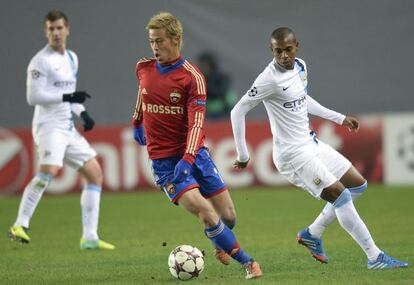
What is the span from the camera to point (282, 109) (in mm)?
9031

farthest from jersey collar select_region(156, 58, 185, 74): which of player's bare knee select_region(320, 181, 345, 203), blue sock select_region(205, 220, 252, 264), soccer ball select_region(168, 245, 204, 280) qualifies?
player's bare knee select_region(320, 181, 345, 203)

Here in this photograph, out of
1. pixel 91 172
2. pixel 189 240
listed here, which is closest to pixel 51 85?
pixel 91 172

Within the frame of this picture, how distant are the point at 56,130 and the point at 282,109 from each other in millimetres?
3358

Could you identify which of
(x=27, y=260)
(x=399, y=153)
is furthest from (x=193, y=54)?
(x=27, y=260)

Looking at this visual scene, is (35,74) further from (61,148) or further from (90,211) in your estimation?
(90,211)

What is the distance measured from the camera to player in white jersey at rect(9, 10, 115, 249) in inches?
441

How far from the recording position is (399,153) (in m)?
16.8

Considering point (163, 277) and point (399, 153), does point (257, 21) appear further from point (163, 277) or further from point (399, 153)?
point (163, 277)

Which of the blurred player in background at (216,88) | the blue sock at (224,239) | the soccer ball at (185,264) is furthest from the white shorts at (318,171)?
the blurred player in background at (216,88)

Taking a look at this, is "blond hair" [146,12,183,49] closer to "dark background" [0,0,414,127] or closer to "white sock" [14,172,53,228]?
"white sock" [14,172,53,228]

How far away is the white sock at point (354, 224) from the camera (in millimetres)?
8602

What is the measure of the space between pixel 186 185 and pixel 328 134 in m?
8.96

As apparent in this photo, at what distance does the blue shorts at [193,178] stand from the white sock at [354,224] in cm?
100

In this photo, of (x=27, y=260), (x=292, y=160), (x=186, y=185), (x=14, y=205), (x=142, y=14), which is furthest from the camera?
(x=142, y=14)
